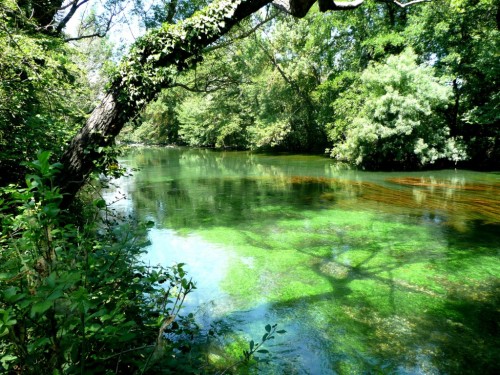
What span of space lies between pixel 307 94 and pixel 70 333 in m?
27.0

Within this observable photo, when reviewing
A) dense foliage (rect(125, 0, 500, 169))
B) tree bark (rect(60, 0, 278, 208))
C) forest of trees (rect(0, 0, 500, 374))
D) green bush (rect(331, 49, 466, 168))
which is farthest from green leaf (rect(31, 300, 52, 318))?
green bush (rect(331, 49, 466, 168))

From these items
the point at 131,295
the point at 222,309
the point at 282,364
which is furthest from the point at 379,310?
the point at 131,295

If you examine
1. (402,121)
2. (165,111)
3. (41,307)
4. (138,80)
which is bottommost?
(41,307)

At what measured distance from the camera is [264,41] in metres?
24.1

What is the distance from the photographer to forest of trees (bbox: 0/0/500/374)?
4.58ft

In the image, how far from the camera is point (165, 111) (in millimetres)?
44406

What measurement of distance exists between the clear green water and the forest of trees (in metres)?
1.03

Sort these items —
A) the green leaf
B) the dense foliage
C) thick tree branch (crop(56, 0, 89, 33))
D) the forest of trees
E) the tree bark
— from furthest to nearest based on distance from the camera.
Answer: the dense foliage
thick tree branch (crop(56, 0, 89, 33))
the tree bark
the forest of trees
the green leaf

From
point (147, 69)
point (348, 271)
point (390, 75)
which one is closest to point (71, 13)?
point (147, 69)

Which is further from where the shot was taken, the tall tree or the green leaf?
the tall tree

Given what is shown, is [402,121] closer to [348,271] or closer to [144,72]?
[348,271]

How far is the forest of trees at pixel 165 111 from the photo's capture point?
1397mm

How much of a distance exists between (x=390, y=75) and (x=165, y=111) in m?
34.5

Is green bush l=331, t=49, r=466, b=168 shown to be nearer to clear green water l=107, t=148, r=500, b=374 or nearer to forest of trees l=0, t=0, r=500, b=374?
forest of trees l=0, t=0, r=500, b=374
